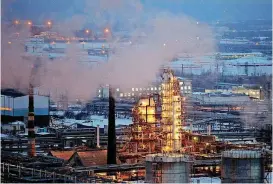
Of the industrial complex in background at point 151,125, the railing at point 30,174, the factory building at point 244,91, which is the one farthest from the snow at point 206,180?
the factory building at point 244,91

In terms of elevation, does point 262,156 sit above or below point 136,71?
below

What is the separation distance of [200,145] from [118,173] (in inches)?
92.1

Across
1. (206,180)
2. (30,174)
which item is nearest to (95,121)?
(206,180)

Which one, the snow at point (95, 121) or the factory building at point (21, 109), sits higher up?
the factory building at point (21, 109)

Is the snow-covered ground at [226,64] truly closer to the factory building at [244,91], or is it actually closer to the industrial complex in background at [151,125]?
the industrial complex in background at [151,125]

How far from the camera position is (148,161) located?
15.2 metres

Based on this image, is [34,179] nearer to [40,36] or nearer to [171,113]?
[171,113]

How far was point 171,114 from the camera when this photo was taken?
17391mm

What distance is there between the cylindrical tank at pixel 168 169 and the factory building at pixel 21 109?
38.2ft

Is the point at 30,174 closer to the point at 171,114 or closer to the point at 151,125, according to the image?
the point at 171,114

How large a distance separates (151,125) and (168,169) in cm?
427

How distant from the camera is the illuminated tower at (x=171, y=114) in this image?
17391mm

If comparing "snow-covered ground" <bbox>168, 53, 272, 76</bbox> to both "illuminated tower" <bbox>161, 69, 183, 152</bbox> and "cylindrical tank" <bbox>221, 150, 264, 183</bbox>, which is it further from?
"cylindrical tank" <bbox>221, 150, 264, 183</bbox>

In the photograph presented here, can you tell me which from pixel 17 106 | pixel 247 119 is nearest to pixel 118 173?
pixel 17 106
